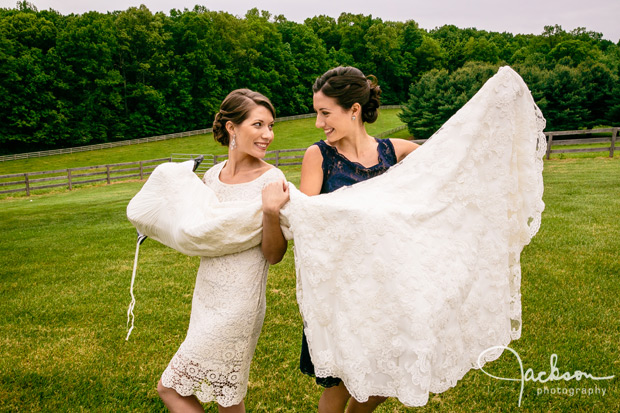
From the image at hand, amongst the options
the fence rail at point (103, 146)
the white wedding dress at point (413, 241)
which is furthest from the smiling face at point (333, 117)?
the fence rail at point (103, 146)

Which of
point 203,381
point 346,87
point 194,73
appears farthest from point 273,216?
point 194,73

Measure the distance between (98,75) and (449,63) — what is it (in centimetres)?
5595

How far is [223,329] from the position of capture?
2455 millimetres

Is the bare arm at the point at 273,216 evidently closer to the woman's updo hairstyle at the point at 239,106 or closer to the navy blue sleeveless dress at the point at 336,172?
the navy blue sleeveless dress at the point at 336,172

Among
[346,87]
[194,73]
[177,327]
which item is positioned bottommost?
[177,327]

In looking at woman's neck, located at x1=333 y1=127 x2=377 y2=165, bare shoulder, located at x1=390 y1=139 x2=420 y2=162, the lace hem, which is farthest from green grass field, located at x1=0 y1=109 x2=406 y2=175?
the lace hem

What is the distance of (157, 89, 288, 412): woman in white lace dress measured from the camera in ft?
8.03

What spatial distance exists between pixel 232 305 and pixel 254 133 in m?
1.08

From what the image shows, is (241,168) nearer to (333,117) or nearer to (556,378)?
(333,117)

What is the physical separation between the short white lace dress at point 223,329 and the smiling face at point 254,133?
0.74 feet

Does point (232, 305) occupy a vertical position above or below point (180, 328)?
above

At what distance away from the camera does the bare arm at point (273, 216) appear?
2301mm

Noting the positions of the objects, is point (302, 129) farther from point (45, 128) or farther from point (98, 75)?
point (45, 128)

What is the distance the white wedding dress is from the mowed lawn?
1.58 meters
